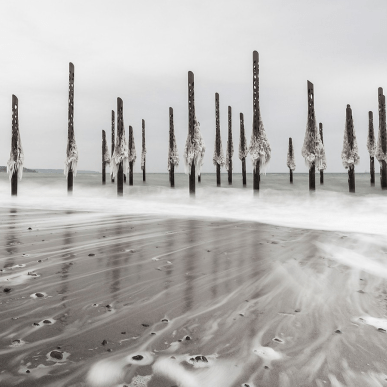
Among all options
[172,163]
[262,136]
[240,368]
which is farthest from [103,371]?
[172,163]

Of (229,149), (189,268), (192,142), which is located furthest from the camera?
(229,149)

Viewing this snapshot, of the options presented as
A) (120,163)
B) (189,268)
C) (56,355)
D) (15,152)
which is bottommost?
(56,355)

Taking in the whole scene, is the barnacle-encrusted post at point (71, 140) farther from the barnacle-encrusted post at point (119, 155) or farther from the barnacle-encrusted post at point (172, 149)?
the barnacle-encrusted post at point (172, 149)

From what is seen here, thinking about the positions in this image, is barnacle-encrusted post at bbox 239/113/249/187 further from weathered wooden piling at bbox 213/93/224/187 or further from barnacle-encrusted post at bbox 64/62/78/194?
barnacle-encrusted post at bbox 64/62/78/194

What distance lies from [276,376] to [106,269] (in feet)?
7.24

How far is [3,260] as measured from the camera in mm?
3695

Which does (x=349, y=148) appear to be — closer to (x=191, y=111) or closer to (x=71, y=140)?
(x=191, y=111)

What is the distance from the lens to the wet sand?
1.63 metres

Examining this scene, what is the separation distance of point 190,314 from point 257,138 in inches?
484

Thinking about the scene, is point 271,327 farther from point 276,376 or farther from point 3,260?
point 3,260

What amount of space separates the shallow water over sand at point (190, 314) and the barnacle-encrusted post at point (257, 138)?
949 centimetres

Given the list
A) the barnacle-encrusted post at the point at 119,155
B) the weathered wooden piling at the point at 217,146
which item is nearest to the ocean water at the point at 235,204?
the barnacle-encrusted post at the point at 119,155

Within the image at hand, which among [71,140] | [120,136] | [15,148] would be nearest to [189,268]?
[120,136]

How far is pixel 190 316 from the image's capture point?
2283 millimetres
